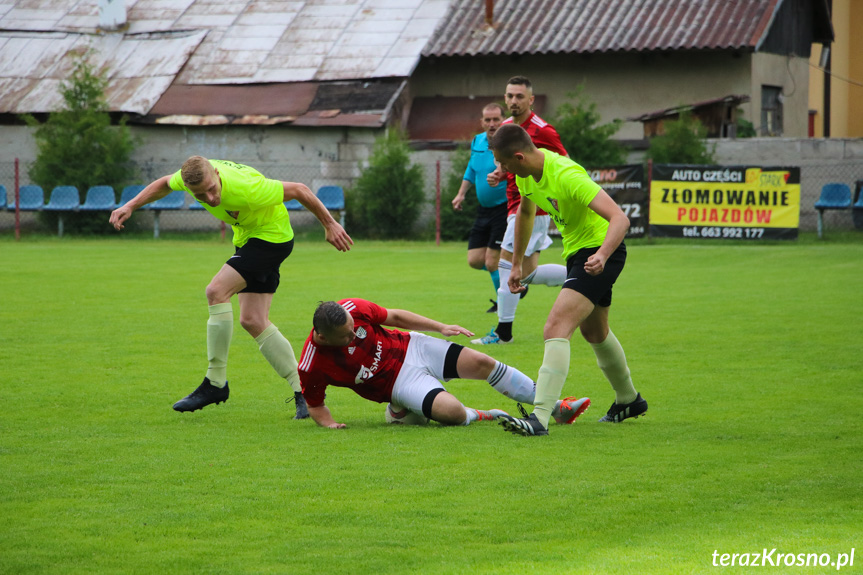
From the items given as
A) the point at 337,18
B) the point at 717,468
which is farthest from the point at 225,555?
the point at 337,18

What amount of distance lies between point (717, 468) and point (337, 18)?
27.2m

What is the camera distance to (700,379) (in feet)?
26.5

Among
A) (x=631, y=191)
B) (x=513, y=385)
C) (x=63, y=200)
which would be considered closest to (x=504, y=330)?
(x=513, y=385)

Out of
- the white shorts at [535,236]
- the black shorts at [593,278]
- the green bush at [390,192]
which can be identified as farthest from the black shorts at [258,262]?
the green bush at [390,192]

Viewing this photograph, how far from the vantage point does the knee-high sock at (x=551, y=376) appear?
618 cm

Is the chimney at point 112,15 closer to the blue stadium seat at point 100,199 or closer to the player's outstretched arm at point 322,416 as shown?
the blue stadium seat at point 100,199

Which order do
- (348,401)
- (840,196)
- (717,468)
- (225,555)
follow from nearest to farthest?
(225,555) < (717,468) < (348,401) < (840,196)

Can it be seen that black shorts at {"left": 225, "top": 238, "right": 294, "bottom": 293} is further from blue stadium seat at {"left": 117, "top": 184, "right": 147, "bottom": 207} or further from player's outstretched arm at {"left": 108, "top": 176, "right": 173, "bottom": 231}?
blue stadium seat at {"left": 117, "top": 184, "right": 147, "bottom": 207}

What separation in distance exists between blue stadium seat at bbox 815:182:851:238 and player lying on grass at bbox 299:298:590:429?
17928 millimetres

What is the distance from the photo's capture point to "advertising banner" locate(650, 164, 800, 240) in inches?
830

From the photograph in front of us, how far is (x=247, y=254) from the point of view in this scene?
714 centimetres

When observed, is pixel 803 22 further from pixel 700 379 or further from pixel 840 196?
pixel 700 379

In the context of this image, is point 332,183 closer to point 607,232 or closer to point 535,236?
point 535,236

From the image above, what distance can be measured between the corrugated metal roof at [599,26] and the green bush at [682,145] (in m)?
3.73
